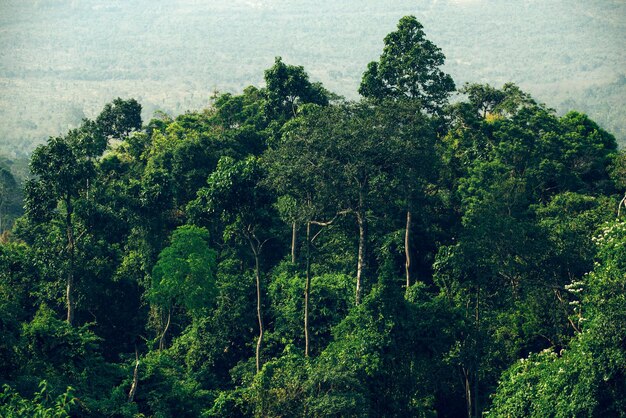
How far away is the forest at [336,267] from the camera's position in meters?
25.3

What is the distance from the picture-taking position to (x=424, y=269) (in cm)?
3700

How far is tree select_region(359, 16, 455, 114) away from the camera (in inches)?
1569

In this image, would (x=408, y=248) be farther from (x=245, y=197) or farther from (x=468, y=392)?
(x=468, y=392)

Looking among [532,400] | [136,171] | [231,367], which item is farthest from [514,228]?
[136,171]

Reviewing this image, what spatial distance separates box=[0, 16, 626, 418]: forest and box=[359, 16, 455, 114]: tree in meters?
0.09

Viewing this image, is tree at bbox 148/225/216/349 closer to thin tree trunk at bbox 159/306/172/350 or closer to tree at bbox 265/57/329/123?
thin tree trunk at bbox 159/306/172/350

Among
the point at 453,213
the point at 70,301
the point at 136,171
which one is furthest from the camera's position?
the point at 136,171

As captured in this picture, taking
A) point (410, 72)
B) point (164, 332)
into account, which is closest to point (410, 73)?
point (410, 72)

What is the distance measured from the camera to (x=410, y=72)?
1572 inches

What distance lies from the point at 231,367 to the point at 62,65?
584 ft

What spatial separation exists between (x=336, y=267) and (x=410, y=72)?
9.92 meters

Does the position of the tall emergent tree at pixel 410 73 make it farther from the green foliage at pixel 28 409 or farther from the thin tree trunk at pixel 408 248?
the green foliage at pixel 28 409

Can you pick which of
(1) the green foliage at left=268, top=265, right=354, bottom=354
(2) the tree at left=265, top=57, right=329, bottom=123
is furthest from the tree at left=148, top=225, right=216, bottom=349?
(2) the tree at left=265, top=57, right=329, bottom=123

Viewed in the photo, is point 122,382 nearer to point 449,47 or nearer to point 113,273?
point 113,273
